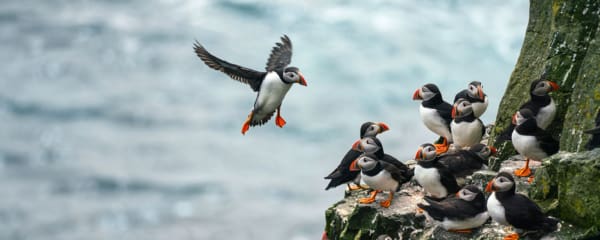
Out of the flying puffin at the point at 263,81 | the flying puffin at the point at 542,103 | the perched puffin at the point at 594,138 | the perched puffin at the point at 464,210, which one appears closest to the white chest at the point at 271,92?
the flying puffin at the point at 263,81

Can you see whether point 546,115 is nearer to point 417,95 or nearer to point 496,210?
point 417,95

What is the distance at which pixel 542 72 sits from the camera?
39.0ft

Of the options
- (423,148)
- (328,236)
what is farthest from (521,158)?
(328,236)

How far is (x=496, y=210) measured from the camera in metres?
9.18

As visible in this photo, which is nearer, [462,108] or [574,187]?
[574,187]

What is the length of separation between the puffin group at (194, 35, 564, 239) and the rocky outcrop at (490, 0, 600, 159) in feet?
0.93

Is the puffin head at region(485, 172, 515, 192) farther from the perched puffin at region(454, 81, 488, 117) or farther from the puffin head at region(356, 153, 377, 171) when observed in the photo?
the perched puffin at region(454, 81, 488, 117)

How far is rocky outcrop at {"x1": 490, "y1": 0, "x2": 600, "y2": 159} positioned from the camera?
10.5 metres

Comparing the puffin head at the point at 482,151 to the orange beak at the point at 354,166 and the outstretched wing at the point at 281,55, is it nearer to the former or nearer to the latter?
the orange beak at the point at 354,166

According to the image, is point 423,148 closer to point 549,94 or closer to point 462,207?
point 462,207

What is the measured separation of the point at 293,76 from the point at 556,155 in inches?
170

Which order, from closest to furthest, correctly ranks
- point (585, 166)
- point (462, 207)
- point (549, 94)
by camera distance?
1. point (585, 166)
2. point (462, 207)
3. point (549, 94)

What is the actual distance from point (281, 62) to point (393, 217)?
13.3 feet

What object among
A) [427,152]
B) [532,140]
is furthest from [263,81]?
[532,140]
